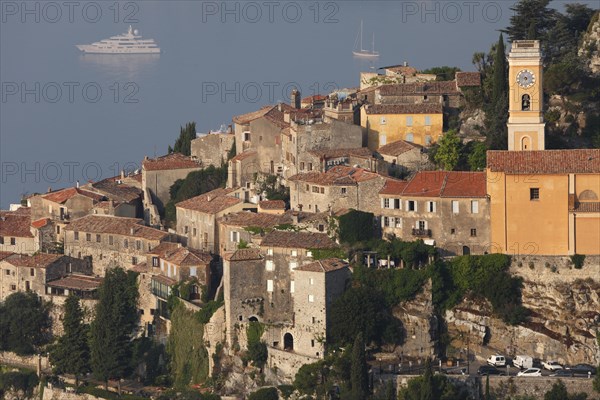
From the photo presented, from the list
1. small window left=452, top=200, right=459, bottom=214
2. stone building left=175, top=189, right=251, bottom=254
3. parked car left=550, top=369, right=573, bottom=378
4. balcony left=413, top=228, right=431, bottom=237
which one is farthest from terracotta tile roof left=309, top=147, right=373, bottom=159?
parked car left=550, top=369, right=573, bottom=378

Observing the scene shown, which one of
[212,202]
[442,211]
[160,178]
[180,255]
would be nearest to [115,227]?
[212,202]

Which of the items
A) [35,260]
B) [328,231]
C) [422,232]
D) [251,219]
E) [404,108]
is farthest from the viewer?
[35,260]

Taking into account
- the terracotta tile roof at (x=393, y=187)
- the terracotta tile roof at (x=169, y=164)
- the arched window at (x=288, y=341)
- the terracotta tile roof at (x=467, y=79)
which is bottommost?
the arched window at (x=288, y=341)

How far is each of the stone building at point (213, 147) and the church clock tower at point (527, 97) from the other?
14668mm

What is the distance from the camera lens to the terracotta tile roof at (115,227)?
228 feet

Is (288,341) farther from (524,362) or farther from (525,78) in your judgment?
(525,78)

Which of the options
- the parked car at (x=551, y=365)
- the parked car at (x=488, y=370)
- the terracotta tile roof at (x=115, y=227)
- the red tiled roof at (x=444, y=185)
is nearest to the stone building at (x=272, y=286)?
the red tiled roof at (x=444, y=185)

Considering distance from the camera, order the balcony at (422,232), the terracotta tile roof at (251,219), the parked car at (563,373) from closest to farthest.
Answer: the parked car at (563,373) → the balcony at (422,232) → the terracotta tile roof at (251,219)

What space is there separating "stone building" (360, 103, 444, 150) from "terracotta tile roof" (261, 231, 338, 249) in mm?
8749

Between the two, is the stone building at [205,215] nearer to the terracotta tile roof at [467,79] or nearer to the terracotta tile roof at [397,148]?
the terracotta tile roof at [397,148]

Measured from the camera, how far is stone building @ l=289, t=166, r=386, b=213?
63.1 metres

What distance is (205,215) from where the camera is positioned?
67.9 meters

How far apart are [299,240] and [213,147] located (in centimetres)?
1498

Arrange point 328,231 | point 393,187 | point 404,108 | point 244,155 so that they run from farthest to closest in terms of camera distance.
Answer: point 244,155 → point 404,108 → point 393,187 → point 328,231
